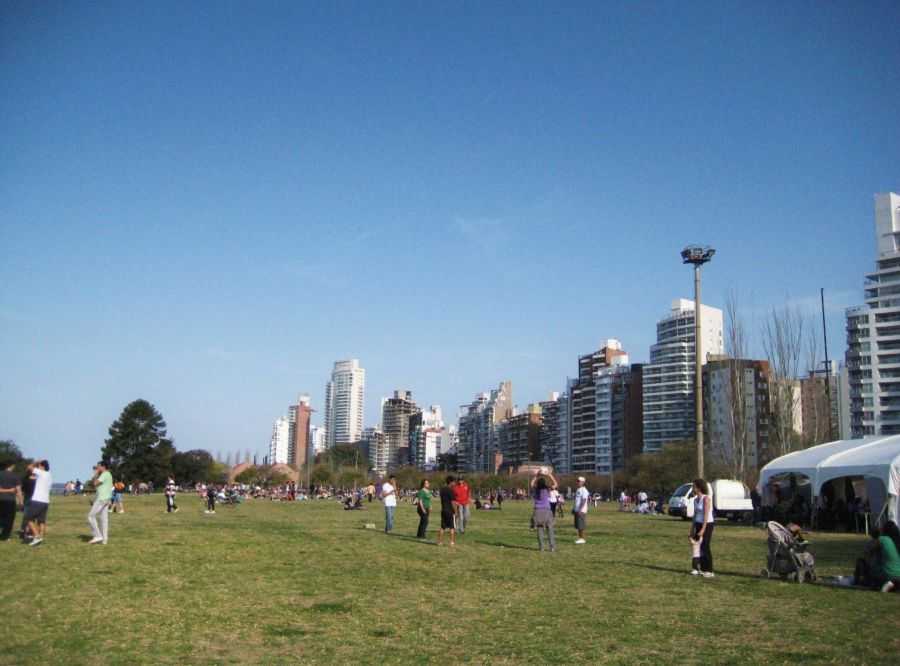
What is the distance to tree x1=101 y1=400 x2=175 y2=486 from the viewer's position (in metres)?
101

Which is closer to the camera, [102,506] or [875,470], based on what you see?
[102,506]

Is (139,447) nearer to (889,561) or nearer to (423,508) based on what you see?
(423,508)

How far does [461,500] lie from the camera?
2506 cm

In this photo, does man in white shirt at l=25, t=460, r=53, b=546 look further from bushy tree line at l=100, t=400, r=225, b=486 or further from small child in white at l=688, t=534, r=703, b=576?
bushy tree line at l=100, t=400, r=225, b=486

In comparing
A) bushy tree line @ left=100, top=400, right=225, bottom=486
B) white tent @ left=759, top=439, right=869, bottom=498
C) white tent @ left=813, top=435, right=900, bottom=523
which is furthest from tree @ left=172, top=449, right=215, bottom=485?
white tent @ left=813, top=435, right=900, bottom=523

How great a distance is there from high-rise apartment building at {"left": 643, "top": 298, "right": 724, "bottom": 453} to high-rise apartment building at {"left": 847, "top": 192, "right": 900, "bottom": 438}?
120 feet

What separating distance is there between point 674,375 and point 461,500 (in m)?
142

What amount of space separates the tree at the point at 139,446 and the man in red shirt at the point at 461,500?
3248 inches

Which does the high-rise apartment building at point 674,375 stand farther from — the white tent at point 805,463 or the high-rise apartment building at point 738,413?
the white tent at point 805,463

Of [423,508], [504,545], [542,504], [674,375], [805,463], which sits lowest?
[504,545]

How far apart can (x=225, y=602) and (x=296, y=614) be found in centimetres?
133

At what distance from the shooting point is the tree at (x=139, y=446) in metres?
101

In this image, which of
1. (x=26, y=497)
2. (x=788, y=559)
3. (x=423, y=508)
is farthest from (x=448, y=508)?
(x=26, y=497)

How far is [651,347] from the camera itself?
169375 millimetres
